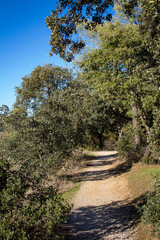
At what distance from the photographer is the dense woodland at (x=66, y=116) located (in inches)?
196

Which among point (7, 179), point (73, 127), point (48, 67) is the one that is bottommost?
point (7, 179)

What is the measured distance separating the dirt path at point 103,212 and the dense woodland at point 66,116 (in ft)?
3.69

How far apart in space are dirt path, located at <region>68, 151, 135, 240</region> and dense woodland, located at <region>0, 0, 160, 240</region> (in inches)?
44.2

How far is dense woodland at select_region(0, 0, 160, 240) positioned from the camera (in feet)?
16.3

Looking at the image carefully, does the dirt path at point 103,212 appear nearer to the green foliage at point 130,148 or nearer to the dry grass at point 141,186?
the dry grass at point 141,186

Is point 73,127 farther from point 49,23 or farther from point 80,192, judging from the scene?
point 49,23

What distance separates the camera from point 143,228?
258 inches

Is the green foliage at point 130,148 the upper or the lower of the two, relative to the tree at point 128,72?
lower

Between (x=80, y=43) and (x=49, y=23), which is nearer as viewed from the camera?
(x=49, y=23)

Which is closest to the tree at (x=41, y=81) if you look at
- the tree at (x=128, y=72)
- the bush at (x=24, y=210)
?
the tree at (x=128, y=72)

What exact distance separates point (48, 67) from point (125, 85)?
18.3 meters

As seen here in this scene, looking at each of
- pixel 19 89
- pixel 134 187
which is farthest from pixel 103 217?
pixel 19 89

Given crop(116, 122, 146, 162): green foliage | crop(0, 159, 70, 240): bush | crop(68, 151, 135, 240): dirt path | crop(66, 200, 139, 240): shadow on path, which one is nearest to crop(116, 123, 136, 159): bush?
Result: crop(116, 122, 146, 162): green foliage

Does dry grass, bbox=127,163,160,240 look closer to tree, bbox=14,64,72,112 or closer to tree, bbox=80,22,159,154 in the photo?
tree, bbox=80,22,159,154
